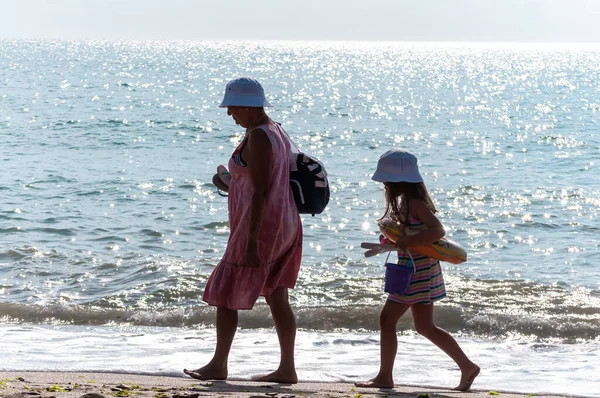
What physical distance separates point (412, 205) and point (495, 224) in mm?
8730

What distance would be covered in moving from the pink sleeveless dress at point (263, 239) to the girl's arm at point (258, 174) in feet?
0.14

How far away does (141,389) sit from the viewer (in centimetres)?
465

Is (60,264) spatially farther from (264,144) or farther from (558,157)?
(558,157)

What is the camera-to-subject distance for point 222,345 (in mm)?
5129

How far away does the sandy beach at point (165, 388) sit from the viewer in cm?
445

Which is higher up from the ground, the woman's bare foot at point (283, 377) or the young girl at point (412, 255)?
the young girl at point (412, 255)

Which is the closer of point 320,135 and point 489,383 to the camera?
point 489,383

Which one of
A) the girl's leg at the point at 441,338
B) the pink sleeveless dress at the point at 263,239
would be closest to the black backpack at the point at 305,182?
the pink sleeveless dress at the point at 263,239

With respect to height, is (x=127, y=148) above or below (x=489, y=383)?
above

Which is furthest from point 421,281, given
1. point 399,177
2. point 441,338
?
point 399,177

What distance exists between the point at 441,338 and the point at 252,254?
1238 mm

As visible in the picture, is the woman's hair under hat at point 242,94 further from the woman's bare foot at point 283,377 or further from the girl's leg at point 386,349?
the woman's bare foot at point 283,377

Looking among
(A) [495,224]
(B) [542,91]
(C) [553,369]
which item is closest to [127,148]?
(A) [495,224]

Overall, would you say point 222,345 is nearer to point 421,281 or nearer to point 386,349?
point 386,349
